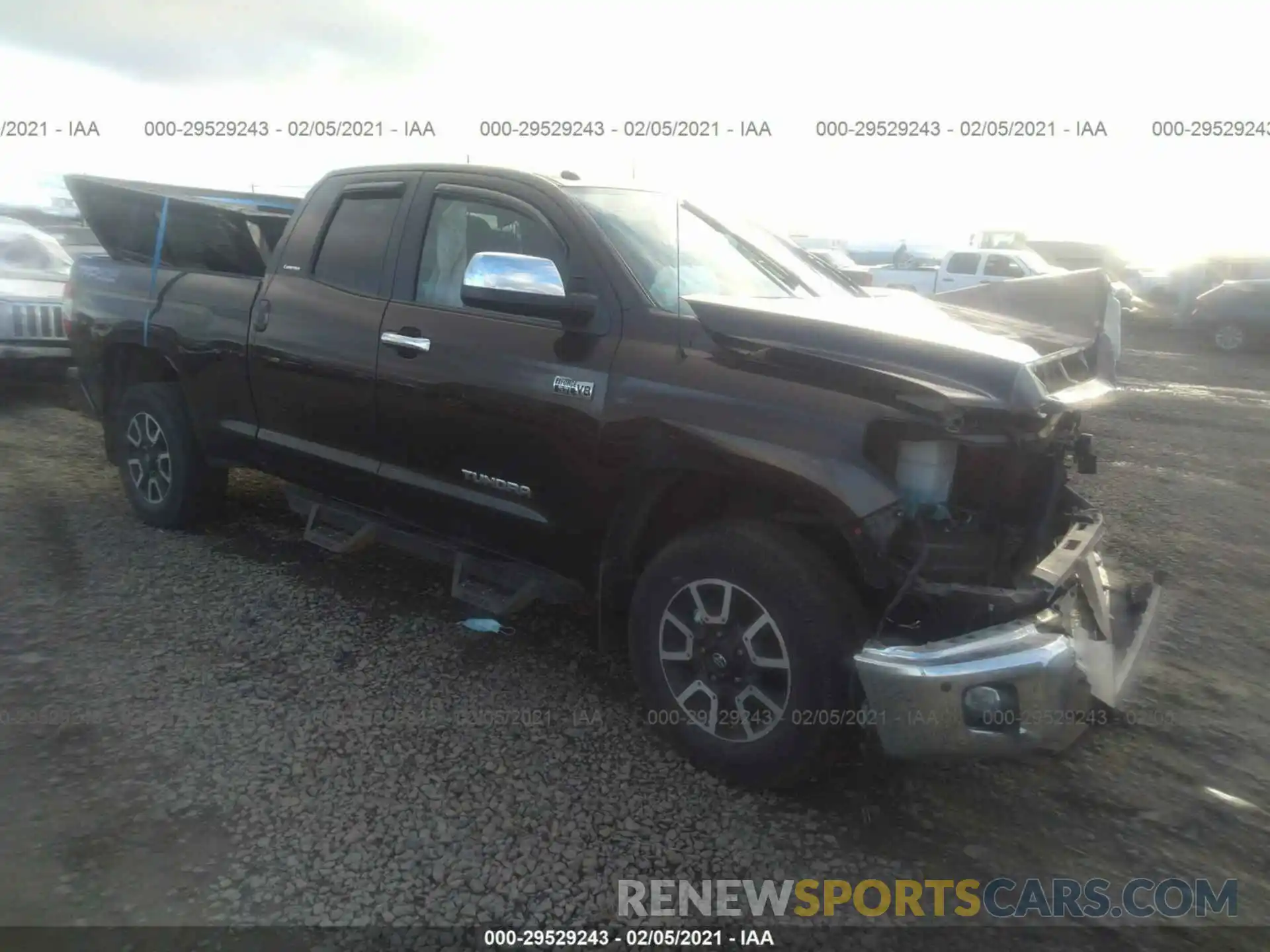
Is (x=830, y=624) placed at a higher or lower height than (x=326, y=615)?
higher

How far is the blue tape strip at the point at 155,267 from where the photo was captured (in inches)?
193

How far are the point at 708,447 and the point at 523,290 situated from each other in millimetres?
855

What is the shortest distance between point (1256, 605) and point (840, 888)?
3055 mm

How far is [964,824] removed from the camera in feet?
9.54

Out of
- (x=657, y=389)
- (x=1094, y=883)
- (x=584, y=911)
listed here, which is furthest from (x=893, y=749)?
(x=657, y=389)

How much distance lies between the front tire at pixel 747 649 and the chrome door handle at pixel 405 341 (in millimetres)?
1275

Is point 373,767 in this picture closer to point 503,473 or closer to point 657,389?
point 503,473

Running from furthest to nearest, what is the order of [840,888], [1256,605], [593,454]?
[1256,605], [593,454], [840,888]

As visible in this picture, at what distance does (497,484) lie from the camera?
3.52 metres

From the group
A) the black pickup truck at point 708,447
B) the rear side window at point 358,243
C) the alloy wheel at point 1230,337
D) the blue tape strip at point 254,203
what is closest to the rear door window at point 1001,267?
the alloy wheel at point 1230,337

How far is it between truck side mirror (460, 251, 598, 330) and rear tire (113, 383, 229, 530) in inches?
92.0

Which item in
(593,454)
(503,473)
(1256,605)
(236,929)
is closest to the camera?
(236,929)

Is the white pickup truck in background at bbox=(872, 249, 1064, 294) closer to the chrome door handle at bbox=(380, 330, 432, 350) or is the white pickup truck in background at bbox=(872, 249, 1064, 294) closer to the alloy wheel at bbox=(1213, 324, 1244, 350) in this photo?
the alloy wheel at bbox=(1213, 324, 1244, 350)

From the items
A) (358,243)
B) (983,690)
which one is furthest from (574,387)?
(983,690)
